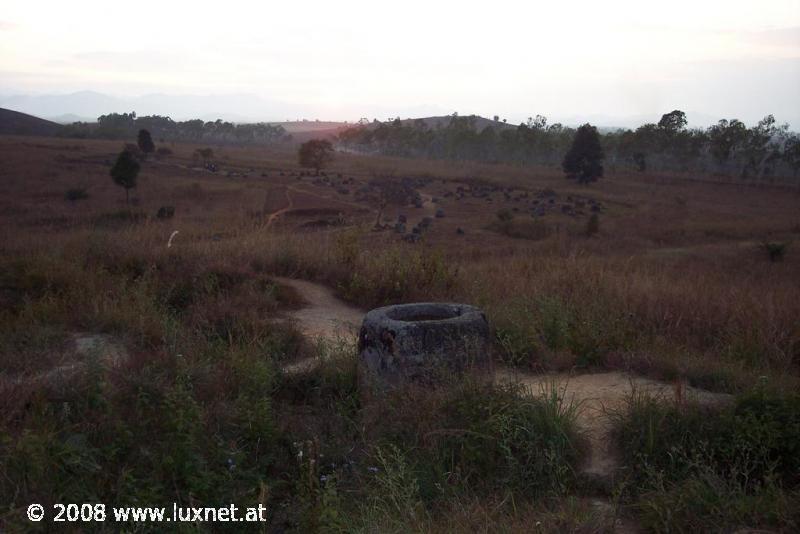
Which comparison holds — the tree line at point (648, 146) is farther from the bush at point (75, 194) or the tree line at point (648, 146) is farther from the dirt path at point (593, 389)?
the dirt path at point (593, 389)

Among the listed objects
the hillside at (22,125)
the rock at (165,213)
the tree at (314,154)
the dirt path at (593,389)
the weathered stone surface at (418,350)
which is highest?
the hillside at (22,125)

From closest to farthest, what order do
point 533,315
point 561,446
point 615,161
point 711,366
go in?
point 561,446
point 711,366
point 533,315
point 615,161

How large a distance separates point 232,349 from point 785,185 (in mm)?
58040

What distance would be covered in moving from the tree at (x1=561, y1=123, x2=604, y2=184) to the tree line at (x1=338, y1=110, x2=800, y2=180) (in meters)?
13.7

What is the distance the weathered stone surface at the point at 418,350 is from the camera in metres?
4.22

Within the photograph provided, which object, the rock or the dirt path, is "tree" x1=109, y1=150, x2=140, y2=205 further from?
the dirt path

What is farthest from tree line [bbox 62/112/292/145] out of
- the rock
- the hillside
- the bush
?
the rock

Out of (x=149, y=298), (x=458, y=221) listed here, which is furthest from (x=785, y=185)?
(x=149, y=298)

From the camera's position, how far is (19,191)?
89.4 feet

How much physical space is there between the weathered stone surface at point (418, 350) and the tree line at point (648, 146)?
6169 centimetres

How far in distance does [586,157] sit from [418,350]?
48.4 metres

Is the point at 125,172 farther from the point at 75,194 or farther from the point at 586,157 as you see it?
the point at 586,157

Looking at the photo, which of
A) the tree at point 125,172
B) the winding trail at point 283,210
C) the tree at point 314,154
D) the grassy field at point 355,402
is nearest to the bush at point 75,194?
the tree at point 125,172

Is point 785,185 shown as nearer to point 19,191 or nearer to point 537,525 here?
point 19,191
